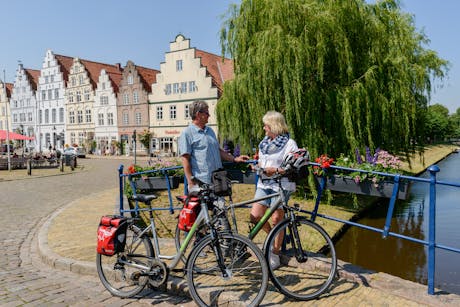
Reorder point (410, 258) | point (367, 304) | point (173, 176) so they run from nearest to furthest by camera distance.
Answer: point (367, 304) < point (410, 258) < point (173, 176)

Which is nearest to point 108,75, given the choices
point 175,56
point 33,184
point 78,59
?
point 78,59

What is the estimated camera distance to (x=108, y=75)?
4625 centimetres

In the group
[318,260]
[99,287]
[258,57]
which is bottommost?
[99,287]

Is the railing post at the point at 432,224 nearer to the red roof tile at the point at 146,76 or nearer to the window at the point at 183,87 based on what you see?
the window at the point at 183,87

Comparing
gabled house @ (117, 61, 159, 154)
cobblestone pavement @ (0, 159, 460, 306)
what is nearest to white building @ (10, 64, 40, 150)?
gabled house @ (117, 61, 159, 154)

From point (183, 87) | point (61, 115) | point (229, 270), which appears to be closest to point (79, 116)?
point (61, 115)

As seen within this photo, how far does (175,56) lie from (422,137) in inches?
1149

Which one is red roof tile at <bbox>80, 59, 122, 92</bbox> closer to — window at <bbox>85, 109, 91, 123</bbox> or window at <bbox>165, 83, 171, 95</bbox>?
window at <bbox>85, 109, 91, 123</bbox>

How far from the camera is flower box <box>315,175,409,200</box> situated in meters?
8.69

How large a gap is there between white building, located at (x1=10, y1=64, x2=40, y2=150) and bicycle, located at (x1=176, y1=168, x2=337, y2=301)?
5949 centimetres

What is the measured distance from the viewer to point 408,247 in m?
8.60

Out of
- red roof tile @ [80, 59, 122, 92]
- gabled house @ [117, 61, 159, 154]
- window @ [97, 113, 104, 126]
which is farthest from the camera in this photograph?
red roof tile @ [80, 59, 122, 92]

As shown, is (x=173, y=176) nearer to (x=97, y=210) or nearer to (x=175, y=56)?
(x=97, y=210)

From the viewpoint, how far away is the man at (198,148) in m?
4.40
